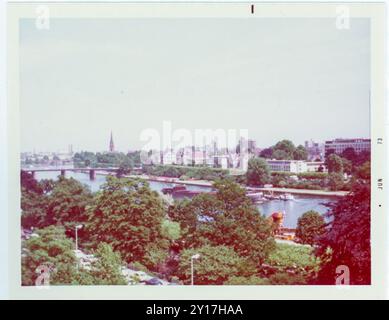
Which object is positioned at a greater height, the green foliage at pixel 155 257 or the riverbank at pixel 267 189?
the riverbank at pixel 267 189

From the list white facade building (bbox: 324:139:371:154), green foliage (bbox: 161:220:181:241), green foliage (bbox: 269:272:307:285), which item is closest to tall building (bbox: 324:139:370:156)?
white facade building (bbox: 324:139:371:154)

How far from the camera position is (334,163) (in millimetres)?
2293

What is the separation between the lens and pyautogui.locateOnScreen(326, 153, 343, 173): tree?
2.29 metres

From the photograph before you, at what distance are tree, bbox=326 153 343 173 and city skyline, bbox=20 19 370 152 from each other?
9cm

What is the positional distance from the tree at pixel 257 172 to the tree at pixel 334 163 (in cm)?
27

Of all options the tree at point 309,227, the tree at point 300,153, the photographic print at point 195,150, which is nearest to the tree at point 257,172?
the photographic print at point 195,150

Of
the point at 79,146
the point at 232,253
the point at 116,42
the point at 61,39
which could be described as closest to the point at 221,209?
the point at 232,253

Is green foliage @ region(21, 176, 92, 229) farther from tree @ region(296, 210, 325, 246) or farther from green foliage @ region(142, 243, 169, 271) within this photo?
tree @ region(296, 210, 325, 246)

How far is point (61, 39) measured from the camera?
2.26 metres

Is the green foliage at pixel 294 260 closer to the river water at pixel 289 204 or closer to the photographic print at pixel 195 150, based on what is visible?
the photographic print at pixel 195 150

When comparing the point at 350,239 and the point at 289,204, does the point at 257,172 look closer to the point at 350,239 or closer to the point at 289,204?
the point at 289,204

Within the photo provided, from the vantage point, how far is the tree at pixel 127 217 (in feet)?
7.63

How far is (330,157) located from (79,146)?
3.62 ft

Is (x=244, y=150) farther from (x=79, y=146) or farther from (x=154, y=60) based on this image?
(x=79, y=146)
